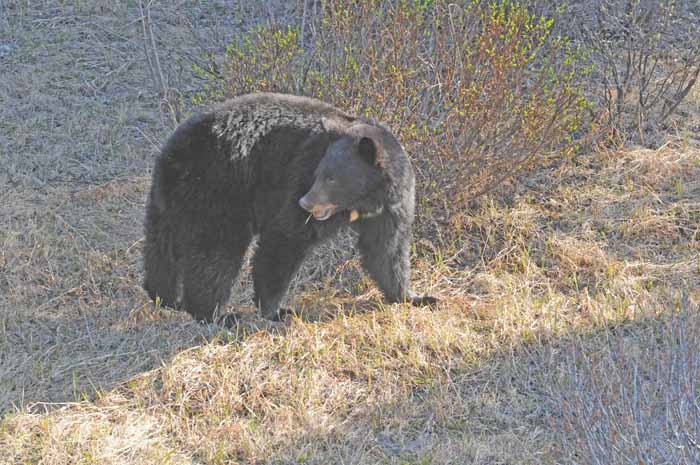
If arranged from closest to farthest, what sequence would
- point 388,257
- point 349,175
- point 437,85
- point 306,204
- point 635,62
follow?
point 306,204
point 349,175
point 388,257
point 437,85
point 635,62

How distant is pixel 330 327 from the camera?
556 cm

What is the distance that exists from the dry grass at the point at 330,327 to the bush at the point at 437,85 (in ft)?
1.83

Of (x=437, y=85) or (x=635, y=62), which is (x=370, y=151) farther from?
(x=635, y=62)

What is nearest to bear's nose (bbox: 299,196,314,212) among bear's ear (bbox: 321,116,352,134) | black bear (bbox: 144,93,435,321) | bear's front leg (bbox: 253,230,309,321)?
black bear (bbox: 144,93,435,321)

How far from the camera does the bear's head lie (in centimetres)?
521

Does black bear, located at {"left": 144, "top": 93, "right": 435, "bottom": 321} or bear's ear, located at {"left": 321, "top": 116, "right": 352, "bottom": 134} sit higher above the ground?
bear's ear, located at {"left": 321, "top": 116, "right": 352, "bottom": 134}

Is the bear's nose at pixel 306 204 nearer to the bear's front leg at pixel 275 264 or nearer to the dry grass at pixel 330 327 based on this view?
the bear's front leg at pixel 275 264

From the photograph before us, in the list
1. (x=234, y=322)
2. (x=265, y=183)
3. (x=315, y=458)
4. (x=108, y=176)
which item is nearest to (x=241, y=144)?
(x=265, y=183)

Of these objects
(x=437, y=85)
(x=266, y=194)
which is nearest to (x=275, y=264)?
(x=266, y=194)

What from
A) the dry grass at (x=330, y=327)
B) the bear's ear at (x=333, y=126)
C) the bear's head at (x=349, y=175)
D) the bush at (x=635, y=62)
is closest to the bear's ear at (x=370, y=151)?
the bear's head at (x=349, y=175)

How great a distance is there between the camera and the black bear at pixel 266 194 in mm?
5387

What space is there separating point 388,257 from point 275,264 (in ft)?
2.42

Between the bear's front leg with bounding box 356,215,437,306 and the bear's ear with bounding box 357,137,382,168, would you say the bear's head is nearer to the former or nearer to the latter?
the bear's ear with bounding box 357,137,382,168

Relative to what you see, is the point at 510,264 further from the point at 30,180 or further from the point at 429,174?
the point at 30,180
